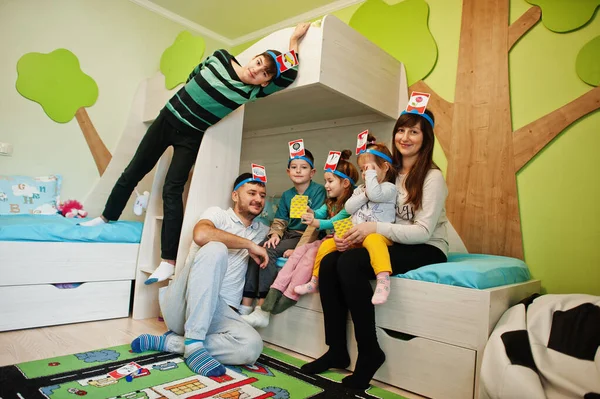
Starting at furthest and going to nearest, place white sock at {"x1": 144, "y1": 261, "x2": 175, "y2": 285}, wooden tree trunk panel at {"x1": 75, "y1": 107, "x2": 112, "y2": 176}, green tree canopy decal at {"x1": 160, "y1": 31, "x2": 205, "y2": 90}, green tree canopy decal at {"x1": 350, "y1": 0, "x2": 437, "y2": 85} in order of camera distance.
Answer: wooden tree trunk panel at {"x1": 75, "y1": 107, "x2": 112, "y2": 176}, green tree canopy decal at {"x1": 160, "y1": 31, "x2": 205, "y2": 90}, green tree canopy decal at {"x1": 350, "y1": 0, "x2": 437, "y2": 85}, white sock at {"x1": 144, "y1": 261, "x2": 175, "y2": 285}

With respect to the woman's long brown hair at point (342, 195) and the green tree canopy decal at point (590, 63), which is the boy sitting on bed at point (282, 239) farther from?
the green tree canopy decal at point (590, 63)

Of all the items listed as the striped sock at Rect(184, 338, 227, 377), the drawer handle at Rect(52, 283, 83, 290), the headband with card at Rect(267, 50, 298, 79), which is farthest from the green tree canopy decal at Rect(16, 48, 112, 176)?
the striped sock at Rect(184, 338, 227, 377)

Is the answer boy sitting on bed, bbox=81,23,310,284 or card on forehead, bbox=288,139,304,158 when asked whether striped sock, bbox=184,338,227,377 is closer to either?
boy sitting on bed, bbox=81,23,310,284

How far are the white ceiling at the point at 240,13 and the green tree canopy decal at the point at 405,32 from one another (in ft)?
0.83

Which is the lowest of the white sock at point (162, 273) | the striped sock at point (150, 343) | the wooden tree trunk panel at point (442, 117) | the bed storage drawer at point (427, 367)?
the striped sock at point (150, 343)

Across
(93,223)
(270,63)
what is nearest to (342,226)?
(270,63)

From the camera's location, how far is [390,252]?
1581 millimetres

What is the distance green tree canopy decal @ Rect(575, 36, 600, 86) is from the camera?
1891mm

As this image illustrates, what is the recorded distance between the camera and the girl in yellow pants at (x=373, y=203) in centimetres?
157

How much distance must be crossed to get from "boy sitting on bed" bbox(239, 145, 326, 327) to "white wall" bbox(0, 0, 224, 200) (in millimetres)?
1721

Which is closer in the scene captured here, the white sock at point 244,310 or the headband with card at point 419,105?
the headband with card at point 419,105

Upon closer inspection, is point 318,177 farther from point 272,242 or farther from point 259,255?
point 259,255

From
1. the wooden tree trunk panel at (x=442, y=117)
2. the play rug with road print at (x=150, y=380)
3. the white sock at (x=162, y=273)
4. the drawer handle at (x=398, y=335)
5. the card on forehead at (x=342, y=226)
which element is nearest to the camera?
the play rug with road print at (x=150, y=380)

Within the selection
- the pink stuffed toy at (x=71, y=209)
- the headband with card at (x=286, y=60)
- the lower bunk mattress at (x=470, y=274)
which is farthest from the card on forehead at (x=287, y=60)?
the pink stuffed toy at (x=71, y=209)
